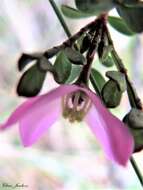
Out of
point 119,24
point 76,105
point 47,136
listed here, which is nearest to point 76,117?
point 76,105

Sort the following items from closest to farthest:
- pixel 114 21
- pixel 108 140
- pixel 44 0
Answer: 1. pixel 108 140
2. pixel 114 21
3. pixel 44 0

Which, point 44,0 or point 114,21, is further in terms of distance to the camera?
point 44,0

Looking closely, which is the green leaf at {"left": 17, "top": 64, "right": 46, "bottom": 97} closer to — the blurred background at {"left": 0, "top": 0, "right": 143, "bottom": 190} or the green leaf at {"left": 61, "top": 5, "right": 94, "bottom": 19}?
the green leaf at {"left": 61, "top": 5, "right": 94, "bottom": 19}

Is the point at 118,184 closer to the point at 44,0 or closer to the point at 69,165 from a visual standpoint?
the point at 69,165

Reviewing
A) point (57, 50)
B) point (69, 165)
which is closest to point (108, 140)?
point (57, 50)

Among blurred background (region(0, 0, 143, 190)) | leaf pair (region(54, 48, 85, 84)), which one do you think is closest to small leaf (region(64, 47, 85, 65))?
leaf pair (region(54, 48, 85, 84))
